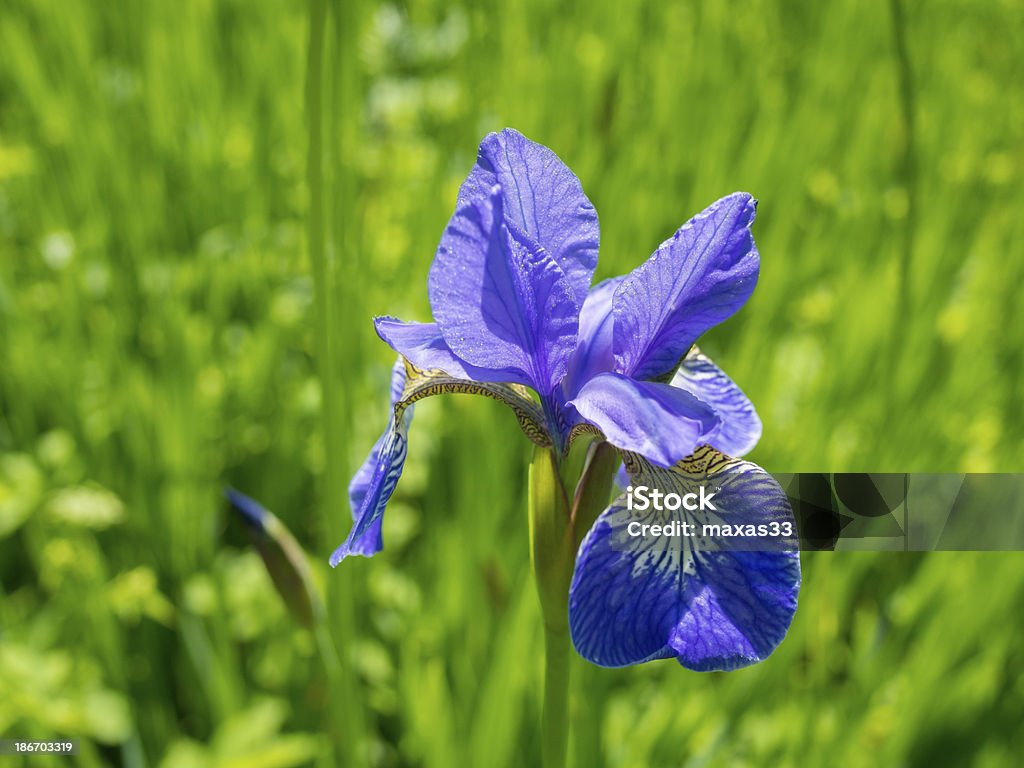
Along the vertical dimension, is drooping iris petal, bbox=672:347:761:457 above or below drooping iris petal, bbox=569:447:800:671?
above

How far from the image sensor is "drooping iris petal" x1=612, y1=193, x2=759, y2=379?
56cm

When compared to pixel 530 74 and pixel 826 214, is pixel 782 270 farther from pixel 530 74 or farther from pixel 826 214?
pixel 530 74

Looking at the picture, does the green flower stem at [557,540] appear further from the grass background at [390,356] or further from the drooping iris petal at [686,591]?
the grass background at [390,356]

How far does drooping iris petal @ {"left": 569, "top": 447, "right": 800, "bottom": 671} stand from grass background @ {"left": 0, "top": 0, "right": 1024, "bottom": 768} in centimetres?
31

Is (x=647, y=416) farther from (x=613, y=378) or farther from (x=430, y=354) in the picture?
(x=430, y=354)

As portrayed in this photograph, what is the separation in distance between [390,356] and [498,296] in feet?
3.36

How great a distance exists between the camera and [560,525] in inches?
23.4

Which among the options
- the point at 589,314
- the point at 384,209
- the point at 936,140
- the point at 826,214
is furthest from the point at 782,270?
the point at 589,314

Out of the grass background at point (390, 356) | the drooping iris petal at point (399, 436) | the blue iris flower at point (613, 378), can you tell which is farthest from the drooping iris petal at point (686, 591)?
the grass background at point (390, 356)

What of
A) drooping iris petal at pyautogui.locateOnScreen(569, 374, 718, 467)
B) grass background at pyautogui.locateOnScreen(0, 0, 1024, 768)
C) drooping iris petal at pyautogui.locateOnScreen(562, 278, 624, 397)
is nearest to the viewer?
drooping iris petal at pyautogui.locateOnScreen(569, 374, 718, 467)

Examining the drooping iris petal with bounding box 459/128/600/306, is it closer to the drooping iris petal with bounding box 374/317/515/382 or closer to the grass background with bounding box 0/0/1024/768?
the drooping iris petal with bounding box 374/317/515/382

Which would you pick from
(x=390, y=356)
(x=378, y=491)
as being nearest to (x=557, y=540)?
(x=378, y=491)

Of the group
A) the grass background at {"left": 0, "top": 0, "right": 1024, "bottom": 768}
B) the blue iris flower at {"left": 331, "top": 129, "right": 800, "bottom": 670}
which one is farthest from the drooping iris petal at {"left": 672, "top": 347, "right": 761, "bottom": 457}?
the grass background at {"left": 0, "top": 0, "right": 1024, "bottom": 768}

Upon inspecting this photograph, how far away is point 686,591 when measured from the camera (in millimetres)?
544
